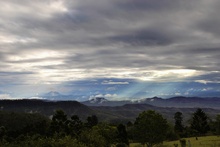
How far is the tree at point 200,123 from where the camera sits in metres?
154

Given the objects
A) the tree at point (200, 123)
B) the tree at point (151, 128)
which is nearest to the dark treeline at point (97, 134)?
the tree at point (151, 128)

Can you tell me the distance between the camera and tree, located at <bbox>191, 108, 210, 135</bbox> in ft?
504

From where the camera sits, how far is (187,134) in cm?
15012

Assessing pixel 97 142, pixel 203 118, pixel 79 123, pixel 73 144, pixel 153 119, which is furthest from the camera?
pixel 203 118

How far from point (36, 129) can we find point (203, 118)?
9364 cm

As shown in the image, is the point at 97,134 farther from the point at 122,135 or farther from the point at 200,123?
the point at 200,123

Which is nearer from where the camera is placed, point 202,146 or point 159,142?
point 202,146

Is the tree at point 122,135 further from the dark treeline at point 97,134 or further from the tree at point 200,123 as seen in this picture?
the tree at point 200,123

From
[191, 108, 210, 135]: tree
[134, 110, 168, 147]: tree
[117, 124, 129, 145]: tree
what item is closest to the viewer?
[134, 110, 168, 147]: tree

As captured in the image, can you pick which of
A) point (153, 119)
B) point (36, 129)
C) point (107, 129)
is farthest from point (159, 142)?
point (36, 129)

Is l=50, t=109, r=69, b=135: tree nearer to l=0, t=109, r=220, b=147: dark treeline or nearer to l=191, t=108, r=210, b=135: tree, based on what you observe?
l=0, t=109, r=220, b=147: dark treeline

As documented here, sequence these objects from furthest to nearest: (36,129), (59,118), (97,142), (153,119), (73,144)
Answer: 1. (36,129)
2. (59,118)
3. (153,119)
4. (97,142)
5. (73,144)

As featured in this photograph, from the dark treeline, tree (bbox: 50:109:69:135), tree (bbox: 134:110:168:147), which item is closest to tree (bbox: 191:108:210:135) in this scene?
the dark treeline

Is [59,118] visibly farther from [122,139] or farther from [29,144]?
[29,144]
